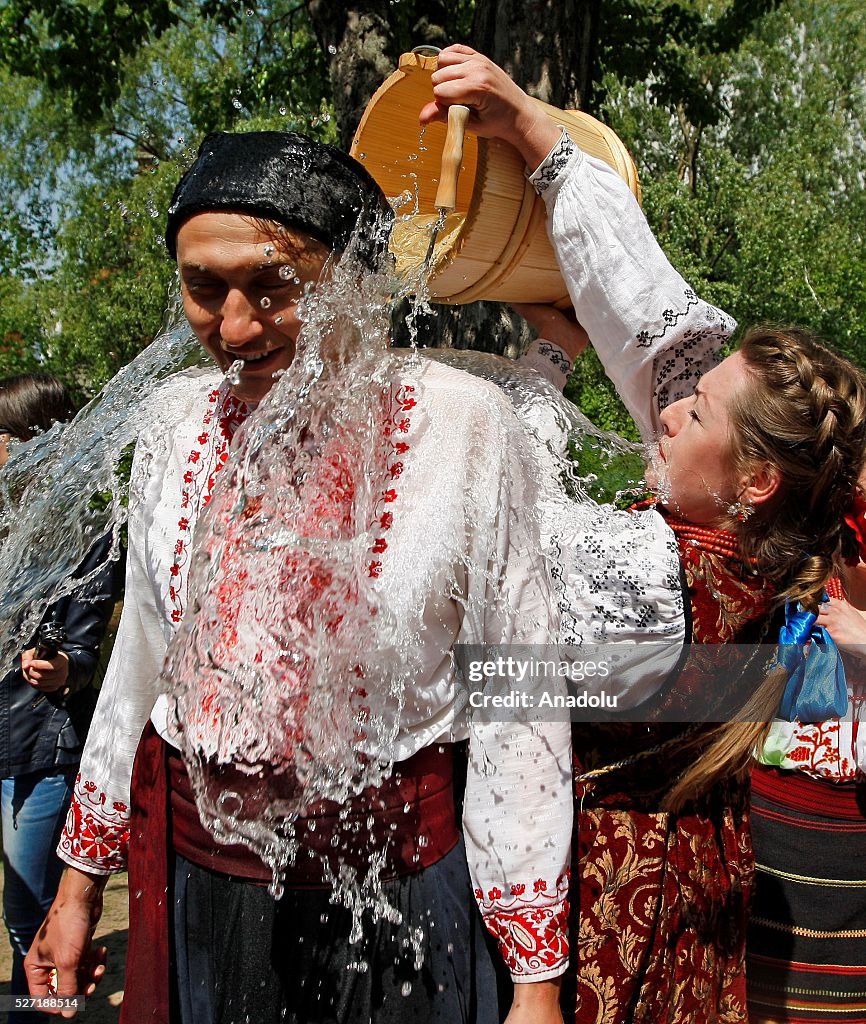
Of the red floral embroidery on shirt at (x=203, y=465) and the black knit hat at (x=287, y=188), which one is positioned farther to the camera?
the red floral embroidery on shirt at (x=203, y=465)

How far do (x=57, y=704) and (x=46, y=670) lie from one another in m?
0.14

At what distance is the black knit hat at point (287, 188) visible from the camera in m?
1.34

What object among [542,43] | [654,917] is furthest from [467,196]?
[542,43]

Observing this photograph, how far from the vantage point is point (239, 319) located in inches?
53.3

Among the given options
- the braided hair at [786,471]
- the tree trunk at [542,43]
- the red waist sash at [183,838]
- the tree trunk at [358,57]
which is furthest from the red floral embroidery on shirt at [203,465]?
the tree trunk at [358,57]

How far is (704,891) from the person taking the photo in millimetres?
1603

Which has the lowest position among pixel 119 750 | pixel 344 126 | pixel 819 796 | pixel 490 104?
pixel 819 796

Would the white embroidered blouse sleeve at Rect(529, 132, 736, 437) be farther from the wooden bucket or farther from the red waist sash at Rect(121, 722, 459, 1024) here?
the red waist sash at Rect(121, 722, 459, 1024)

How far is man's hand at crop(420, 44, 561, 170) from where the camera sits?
147cm

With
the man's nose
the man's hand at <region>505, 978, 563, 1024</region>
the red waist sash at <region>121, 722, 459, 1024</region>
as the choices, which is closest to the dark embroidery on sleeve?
the man's nose

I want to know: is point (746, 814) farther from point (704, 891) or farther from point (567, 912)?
point (567, 912)

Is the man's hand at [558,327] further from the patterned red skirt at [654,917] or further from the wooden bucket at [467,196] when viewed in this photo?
the patterned red skirt at [654,917]

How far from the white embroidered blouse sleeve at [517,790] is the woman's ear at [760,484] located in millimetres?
412

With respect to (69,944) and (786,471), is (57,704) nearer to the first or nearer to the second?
(69,944)
